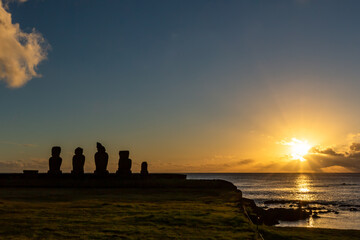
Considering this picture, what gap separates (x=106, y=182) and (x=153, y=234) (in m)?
28.1

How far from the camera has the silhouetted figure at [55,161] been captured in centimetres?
4556

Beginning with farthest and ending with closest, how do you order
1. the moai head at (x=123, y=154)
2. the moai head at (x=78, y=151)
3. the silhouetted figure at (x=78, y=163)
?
the moai head at (x=123, y=154) → the moai head at (x=78, y=151) → the silhouetted figure at (x=78, y=163)

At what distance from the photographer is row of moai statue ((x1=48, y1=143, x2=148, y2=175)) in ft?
147

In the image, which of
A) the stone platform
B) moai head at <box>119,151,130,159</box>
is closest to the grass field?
the stone platform

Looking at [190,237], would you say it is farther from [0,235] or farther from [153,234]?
[0,235]

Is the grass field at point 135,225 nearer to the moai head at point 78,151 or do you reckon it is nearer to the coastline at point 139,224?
the coastline at point 139,224

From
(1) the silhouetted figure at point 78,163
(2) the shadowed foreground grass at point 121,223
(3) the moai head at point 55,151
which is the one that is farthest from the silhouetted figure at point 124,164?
(2) the shadowed foreground grass at point 121,223

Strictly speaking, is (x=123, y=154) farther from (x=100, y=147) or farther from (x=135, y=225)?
(x=135, y=225)

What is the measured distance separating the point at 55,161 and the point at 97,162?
5459mm

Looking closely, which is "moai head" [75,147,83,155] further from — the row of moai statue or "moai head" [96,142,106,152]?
"moai head" [96,142,106,152]

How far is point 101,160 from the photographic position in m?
44.9

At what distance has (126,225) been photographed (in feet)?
49.6

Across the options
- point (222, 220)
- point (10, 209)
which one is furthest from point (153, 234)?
point (10, 209)

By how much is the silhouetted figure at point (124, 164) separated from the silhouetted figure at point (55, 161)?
7.36 meters
